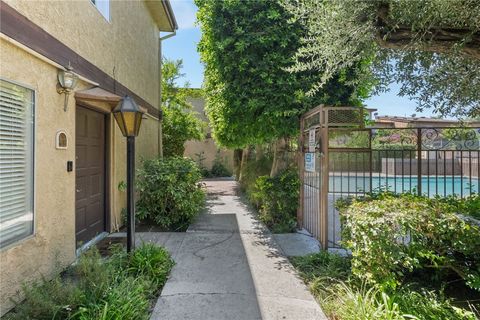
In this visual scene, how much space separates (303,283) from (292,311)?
2.51 feet

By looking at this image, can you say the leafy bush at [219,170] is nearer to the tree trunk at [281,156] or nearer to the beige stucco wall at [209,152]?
the beige stucco wall at [209,152]

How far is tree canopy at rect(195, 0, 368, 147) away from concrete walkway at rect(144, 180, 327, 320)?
273 centimetres

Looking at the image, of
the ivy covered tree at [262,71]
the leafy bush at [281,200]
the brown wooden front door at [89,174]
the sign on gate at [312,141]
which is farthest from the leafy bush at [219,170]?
the sign on gate at [312,141]

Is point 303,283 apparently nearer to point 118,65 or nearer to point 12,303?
point 12,303

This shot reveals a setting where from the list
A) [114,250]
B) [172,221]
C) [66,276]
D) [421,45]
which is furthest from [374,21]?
[172,221]

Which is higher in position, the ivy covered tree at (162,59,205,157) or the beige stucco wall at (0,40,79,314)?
the ivy covered tree at (162,59,205,157)

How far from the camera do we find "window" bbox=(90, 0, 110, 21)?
5855mm

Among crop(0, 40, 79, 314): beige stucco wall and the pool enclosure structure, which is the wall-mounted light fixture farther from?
the pool enclosure structure

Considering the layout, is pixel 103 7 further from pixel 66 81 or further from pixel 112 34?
pixel 66 81

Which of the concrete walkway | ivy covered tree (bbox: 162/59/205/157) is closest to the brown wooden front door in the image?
the concrete walkway

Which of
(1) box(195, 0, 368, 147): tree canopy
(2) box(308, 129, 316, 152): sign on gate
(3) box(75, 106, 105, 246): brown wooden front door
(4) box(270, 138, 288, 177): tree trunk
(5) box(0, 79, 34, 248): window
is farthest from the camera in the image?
(4) box(270, 138, 288, 177): tree trunk

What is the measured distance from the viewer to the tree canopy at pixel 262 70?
21.2 feet

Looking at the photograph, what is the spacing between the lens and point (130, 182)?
438cm

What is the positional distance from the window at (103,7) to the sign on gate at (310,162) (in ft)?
16.2
